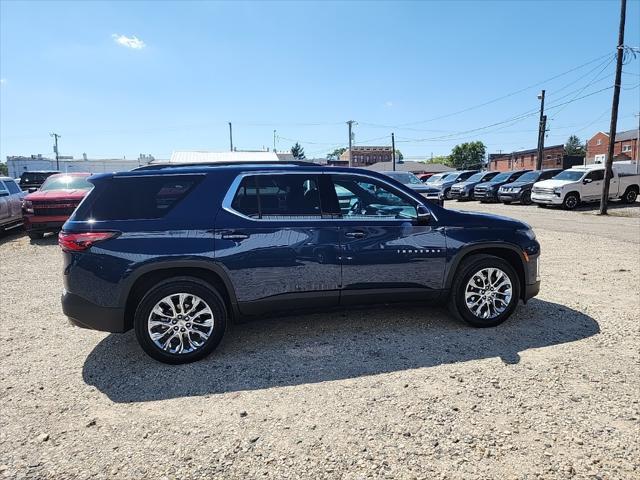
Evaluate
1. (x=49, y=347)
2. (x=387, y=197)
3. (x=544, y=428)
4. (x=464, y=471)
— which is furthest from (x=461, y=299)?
(x=49, y=347)

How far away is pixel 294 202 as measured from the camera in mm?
4074

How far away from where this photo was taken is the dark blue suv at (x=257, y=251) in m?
3.68

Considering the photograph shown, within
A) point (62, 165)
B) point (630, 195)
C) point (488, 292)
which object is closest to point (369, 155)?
point (62, 165)

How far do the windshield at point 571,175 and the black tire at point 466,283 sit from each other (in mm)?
17190

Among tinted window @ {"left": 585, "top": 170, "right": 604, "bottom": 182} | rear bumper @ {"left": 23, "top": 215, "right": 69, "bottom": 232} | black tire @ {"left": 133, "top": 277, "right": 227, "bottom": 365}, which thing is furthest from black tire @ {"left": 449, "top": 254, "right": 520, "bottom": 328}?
tinted window @ {"left": 585, "top": 170, "right": 604, "bottom": 182}

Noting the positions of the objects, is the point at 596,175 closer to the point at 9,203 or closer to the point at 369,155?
the point at 9,203

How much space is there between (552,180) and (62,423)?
20.9 m

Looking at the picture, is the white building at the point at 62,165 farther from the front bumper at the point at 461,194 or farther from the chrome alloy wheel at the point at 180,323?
the chrome alloy wheel at the point at 180,323

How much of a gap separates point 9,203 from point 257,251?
11812 mm

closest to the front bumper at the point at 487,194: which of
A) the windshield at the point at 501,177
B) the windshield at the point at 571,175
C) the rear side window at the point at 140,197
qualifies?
the windshield at the point at 501,177

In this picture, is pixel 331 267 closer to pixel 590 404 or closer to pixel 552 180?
pixel 590 404

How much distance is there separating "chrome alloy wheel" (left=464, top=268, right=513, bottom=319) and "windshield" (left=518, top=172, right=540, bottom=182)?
1963cm

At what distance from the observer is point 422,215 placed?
4258 mm

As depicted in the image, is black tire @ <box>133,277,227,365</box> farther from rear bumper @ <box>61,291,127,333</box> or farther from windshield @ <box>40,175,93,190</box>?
windshield @ <box>40,175,93,190</box>
